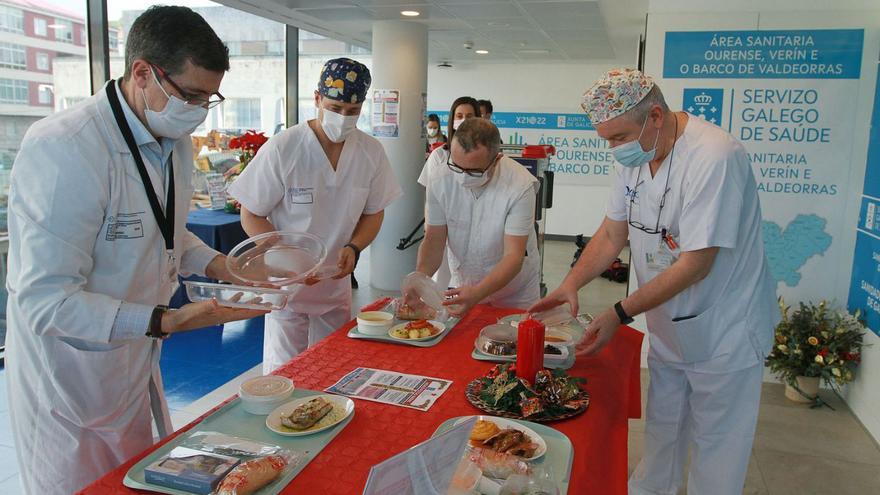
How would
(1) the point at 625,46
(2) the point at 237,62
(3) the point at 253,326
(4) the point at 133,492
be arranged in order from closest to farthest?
1. (4) the point at 133,492
2. (3) the point at 253,326
3. (2) the point at 237,62
4. (1) the point at 625,46

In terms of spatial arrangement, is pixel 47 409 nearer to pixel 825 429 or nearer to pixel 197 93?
pixel 197 93

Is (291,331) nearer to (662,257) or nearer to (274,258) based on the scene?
(274,258)

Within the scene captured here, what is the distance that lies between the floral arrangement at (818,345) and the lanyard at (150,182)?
3.32 m

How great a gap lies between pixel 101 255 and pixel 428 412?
83 centimetres

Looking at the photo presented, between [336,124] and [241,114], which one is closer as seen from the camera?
[336,124]

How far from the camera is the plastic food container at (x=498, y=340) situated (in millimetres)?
1944

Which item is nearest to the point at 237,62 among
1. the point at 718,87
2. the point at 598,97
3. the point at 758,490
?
the point at 718,87

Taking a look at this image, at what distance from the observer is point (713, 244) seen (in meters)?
1.86

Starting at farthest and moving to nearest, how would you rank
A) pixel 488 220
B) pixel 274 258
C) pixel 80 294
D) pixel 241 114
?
pixel 241 114
pixel 488 220
pixel 274 258
pixel 80 294

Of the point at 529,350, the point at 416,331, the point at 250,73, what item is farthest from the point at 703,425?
the point at 250,73

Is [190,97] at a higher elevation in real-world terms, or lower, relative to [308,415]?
higher

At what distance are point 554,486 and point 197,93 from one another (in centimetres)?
115

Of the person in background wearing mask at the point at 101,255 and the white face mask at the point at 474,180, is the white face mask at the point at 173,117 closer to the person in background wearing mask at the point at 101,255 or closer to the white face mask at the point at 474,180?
the person in background wearing mask at the point at 101,255

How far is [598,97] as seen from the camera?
191 cm
